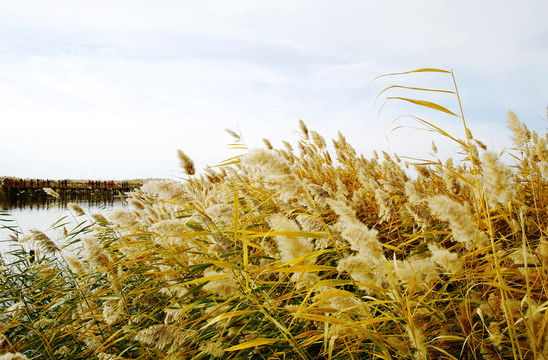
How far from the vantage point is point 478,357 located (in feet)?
4.01

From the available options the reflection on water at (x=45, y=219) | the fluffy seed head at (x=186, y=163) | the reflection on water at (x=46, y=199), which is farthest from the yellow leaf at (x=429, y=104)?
the reflection on water at (x=46, y=199)

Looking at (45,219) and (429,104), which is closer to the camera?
(429,104)

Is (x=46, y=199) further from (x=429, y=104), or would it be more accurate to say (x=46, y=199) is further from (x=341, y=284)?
(x=429, y=104)

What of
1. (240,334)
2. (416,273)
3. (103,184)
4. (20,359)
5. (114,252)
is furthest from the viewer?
(103,184)

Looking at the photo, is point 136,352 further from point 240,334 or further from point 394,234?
point 394,234

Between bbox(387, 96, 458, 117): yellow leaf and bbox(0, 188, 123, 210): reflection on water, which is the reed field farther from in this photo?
bbox(0, 188, 123, 210): reflection on water

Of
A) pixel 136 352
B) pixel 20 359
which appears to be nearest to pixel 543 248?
pixel 20 359

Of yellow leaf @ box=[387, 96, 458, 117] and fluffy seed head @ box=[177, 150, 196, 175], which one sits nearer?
yellow leaf @ box=[387, 96, 458, 117]

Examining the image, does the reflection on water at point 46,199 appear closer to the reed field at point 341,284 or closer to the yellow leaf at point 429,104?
the reed field at point 341,284

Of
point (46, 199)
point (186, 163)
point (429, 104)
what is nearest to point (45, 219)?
point (186, 163)

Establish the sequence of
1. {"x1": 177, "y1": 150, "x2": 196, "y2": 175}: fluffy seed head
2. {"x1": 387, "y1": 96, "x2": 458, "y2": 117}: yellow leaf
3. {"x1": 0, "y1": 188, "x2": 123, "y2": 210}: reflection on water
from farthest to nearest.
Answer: {"x1": 0, "y1": 188, "x2": 123, "y2": 210}: reflection on water → {"x1": 177, "y1": 150, "x2": 196, "y2": 175}: fluffy seed head → {"x1": 387, "y1": 96, "x2": 458, "y2": 117}: yellow leaf

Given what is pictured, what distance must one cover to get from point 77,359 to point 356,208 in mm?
1824

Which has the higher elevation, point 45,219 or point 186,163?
point 186,163

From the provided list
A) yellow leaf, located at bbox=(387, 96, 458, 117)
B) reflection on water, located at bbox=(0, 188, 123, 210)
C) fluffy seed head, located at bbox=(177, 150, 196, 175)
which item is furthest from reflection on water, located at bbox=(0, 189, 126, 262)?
yellow leaf, located at bbox=(387, 96, 458, 117)
